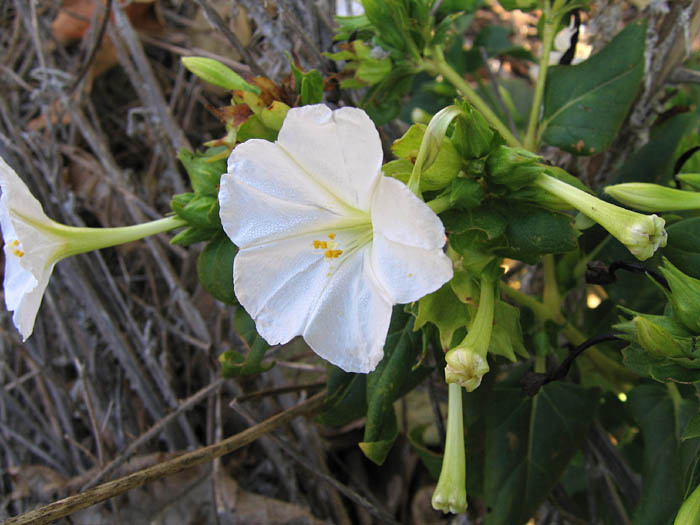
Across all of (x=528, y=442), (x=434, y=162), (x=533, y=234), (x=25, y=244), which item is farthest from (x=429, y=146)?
(x=528, y=442)

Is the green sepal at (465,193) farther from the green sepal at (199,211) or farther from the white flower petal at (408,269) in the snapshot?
the green sepal at (199,211)

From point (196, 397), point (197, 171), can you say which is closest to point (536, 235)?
point (197, 171)

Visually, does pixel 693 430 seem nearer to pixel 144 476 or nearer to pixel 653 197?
pixel 653 197

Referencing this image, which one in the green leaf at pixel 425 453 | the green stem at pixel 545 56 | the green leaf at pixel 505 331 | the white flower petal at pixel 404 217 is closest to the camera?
the white flower petal at pixel 404 217

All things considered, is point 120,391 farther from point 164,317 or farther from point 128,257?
point 128,257

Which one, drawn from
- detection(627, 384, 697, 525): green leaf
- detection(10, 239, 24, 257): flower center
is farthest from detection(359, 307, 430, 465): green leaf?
detection(10, 239, 24, 257): flower center

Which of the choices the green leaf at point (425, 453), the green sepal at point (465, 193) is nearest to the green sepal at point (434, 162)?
the green sepal at point (465, 193)
